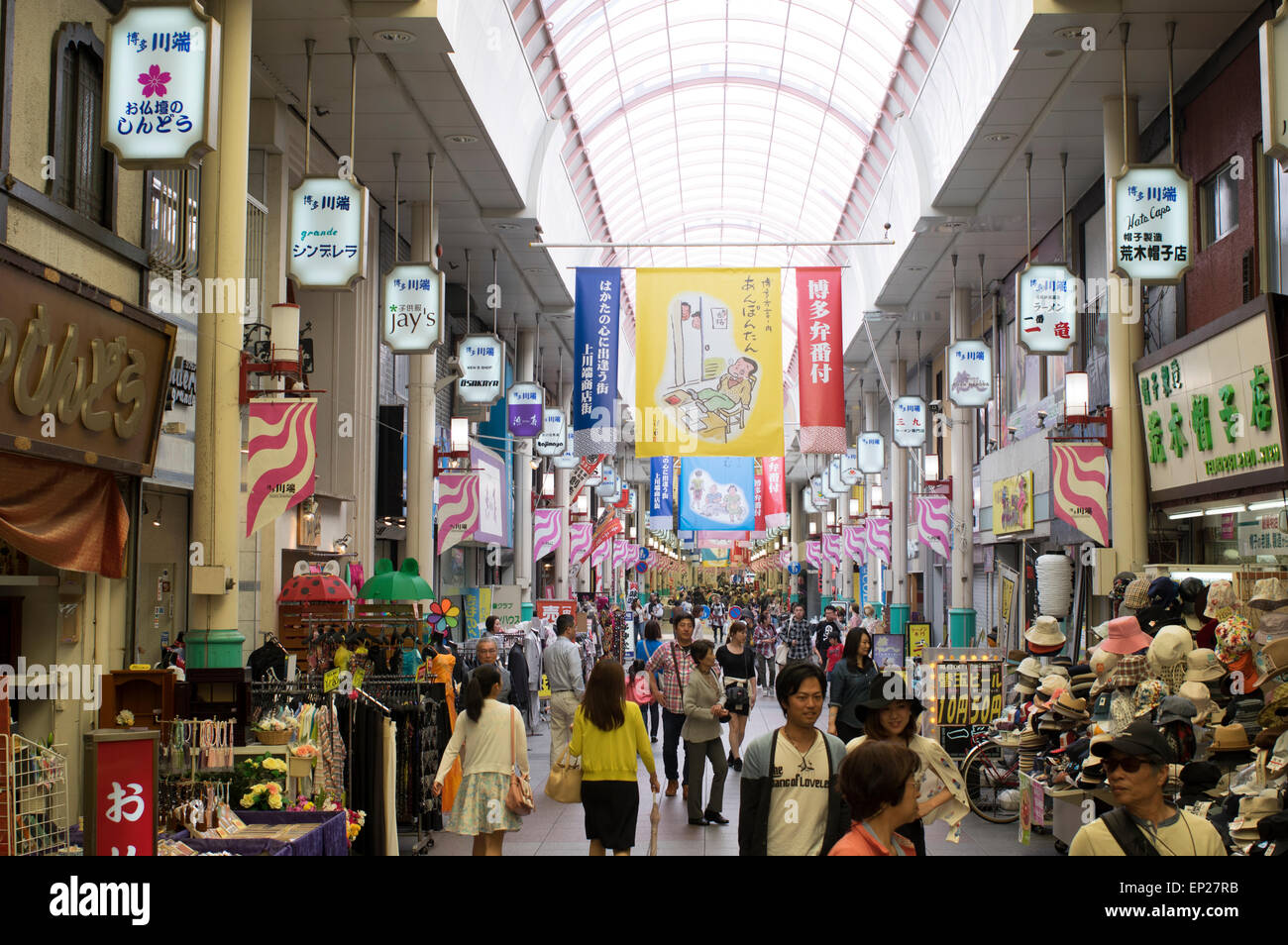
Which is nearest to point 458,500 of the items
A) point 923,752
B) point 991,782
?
point 991,782

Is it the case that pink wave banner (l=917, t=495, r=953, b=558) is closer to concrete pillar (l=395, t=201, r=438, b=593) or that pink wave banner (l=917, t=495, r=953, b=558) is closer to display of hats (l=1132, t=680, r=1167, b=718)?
concrete pillar (l=395, t=201, r=438, b=593)

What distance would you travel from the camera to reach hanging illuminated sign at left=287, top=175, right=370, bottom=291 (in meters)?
11.5

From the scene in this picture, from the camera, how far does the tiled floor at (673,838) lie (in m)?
9.14

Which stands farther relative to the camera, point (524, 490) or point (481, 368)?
point (524, 490)

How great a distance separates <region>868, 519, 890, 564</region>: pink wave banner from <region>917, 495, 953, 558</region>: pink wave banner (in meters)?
7.92

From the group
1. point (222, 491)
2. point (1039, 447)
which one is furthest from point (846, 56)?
point (222, 491)

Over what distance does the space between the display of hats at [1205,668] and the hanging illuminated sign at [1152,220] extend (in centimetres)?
434

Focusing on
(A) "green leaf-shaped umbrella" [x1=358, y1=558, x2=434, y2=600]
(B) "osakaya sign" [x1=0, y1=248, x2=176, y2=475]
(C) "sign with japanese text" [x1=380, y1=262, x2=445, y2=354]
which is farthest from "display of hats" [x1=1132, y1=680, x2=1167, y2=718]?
(C) "sign with japanese text" [x1=380, y1=262, x2=445, y2=354]

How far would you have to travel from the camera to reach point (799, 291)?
60.4 ft

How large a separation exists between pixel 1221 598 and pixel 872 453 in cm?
1917

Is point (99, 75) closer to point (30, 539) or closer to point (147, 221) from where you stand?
point (147, 221)

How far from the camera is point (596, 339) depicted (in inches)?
740

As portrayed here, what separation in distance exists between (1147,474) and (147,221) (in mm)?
9798

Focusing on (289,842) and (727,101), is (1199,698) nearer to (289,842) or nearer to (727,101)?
(289,842)
